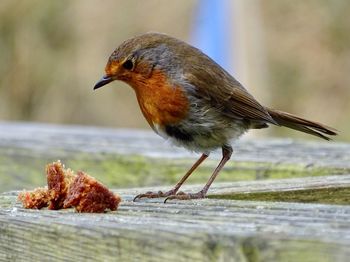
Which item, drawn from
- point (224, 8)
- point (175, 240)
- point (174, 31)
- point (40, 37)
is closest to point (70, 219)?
point (175, 240)

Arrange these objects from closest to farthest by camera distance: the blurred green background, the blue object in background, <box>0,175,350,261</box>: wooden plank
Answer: <box>0,175,350,261</box>: wooden plank
the blue object in background
the blurred green background

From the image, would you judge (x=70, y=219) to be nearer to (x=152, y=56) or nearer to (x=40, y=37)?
(x=152, y=56)

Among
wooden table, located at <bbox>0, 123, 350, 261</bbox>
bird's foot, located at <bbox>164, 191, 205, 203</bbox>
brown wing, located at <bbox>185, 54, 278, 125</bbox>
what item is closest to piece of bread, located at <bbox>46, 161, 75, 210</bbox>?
wooden table, located at <bbox>0, 123, 350, 261</bbox>

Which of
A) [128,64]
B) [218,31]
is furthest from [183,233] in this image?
[218,31]

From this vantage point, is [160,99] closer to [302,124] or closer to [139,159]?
[139,159]

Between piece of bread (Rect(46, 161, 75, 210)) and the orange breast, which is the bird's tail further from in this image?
piece of bread (Rect(46, 161, 75, 210))

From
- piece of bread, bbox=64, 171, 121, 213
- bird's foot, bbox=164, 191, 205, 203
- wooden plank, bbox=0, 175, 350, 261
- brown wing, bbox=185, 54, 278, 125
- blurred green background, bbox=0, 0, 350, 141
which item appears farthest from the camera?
blurred green background, bbox=0, 0, 350, 141

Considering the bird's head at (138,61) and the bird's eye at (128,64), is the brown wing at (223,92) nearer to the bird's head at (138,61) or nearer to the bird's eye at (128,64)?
the bird's head at (138,61)
